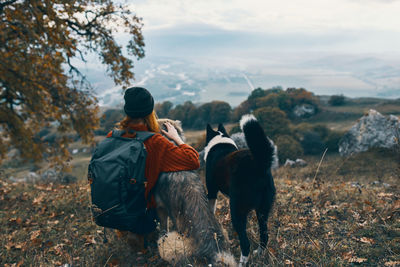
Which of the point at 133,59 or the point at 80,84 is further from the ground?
the point at 133,59

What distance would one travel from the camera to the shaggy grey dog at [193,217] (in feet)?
9.93

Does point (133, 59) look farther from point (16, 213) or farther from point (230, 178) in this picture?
point (230, 178)

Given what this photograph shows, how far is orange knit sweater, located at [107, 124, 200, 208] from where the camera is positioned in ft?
10.6

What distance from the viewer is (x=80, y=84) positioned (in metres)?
11.0

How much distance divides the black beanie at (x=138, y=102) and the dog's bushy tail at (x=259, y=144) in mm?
1259

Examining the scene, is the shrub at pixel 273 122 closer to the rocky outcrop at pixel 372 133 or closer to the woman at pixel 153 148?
the rocky outcrop at pixel 372 133

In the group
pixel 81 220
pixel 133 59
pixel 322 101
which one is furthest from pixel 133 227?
pixel 322 101

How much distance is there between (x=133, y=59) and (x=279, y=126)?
691 inches

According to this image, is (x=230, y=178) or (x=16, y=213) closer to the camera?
(x=230, y=178)

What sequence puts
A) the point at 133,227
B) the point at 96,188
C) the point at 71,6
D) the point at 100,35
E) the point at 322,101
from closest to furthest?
the point at 96,188
the point at 133,227
the point at 71,6
the point at 100,35
the point at 322,101

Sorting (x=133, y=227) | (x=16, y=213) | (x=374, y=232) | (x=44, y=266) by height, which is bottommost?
(x=16, y=213)

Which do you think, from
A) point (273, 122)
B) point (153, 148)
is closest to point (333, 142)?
point (273, 122)

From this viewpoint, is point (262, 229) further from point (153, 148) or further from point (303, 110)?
point (303, 110)

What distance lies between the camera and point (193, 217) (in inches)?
124
